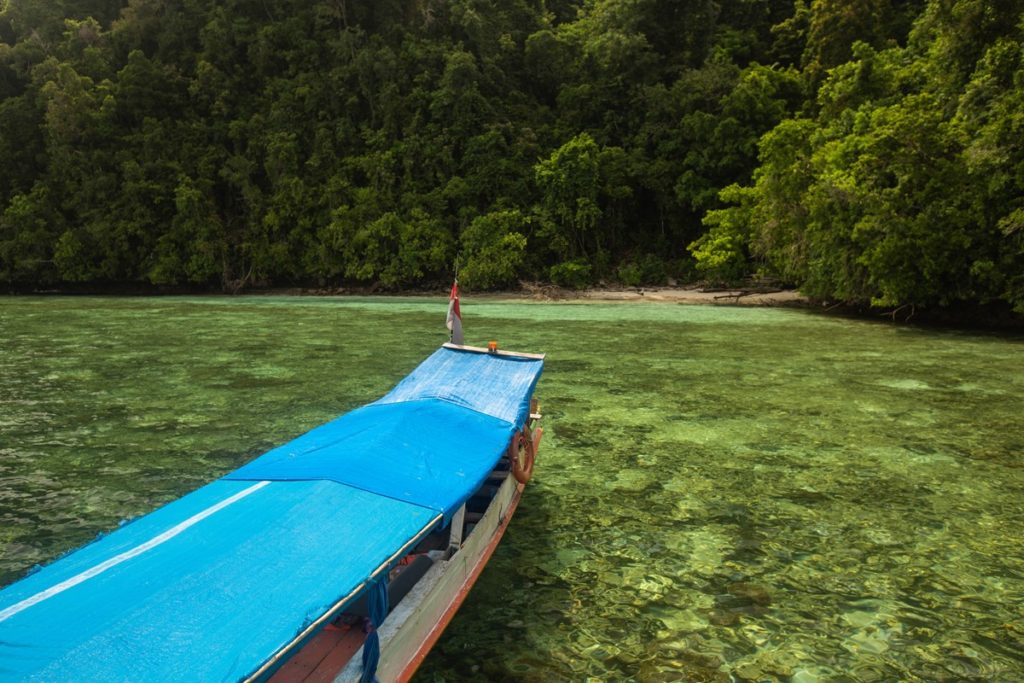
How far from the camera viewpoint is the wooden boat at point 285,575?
8.91 ft

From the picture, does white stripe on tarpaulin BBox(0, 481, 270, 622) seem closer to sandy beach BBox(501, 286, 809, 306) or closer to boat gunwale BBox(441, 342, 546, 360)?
boat gunwale BBox(441, 342, 546, 360)

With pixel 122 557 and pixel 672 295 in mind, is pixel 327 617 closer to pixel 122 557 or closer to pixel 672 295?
pixel 122 557

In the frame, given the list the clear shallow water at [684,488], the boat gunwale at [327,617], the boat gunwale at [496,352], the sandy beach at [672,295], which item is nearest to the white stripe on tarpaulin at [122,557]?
the boat gunwale at [327,617]

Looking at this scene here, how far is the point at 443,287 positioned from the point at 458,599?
1698 inches

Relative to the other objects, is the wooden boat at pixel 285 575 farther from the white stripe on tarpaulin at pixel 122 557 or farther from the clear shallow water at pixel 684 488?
the clear shallow water at pixel 684 488

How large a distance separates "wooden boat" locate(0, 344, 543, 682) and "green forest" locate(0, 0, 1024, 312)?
3574cm

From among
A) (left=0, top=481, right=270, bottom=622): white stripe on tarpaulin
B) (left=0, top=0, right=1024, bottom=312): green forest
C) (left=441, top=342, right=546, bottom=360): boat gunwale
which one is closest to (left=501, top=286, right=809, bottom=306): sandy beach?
(left=0, top=0, right=1024, bottom=312): green forest

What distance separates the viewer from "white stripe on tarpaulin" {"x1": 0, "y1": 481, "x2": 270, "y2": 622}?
9.95 feet

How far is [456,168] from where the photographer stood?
1901 inches

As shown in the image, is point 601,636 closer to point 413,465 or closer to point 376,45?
point 413,465

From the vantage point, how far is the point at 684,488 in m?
8.41

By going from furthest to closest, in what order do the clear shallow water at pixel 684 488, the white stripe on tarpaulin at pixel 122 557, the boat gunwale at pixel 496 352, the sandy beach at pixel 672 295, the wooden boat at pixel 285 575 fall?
1. the sandy beach at pixel 672 295
2. the boat gunwale at pixel 496 352
3. the clear shallow water at pixel 684 488
4. the white stripe on tarpaulin at pixel 122 557
5. the wooden boat at pixel 285 575

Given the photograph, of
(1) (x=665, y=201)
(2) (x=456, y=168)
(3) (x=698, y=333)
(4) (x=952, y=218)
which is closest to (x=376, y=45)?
(2) (x=456, y=168)

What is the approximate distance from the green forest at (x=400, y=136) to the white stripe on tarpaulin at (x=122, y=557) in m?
37.1
